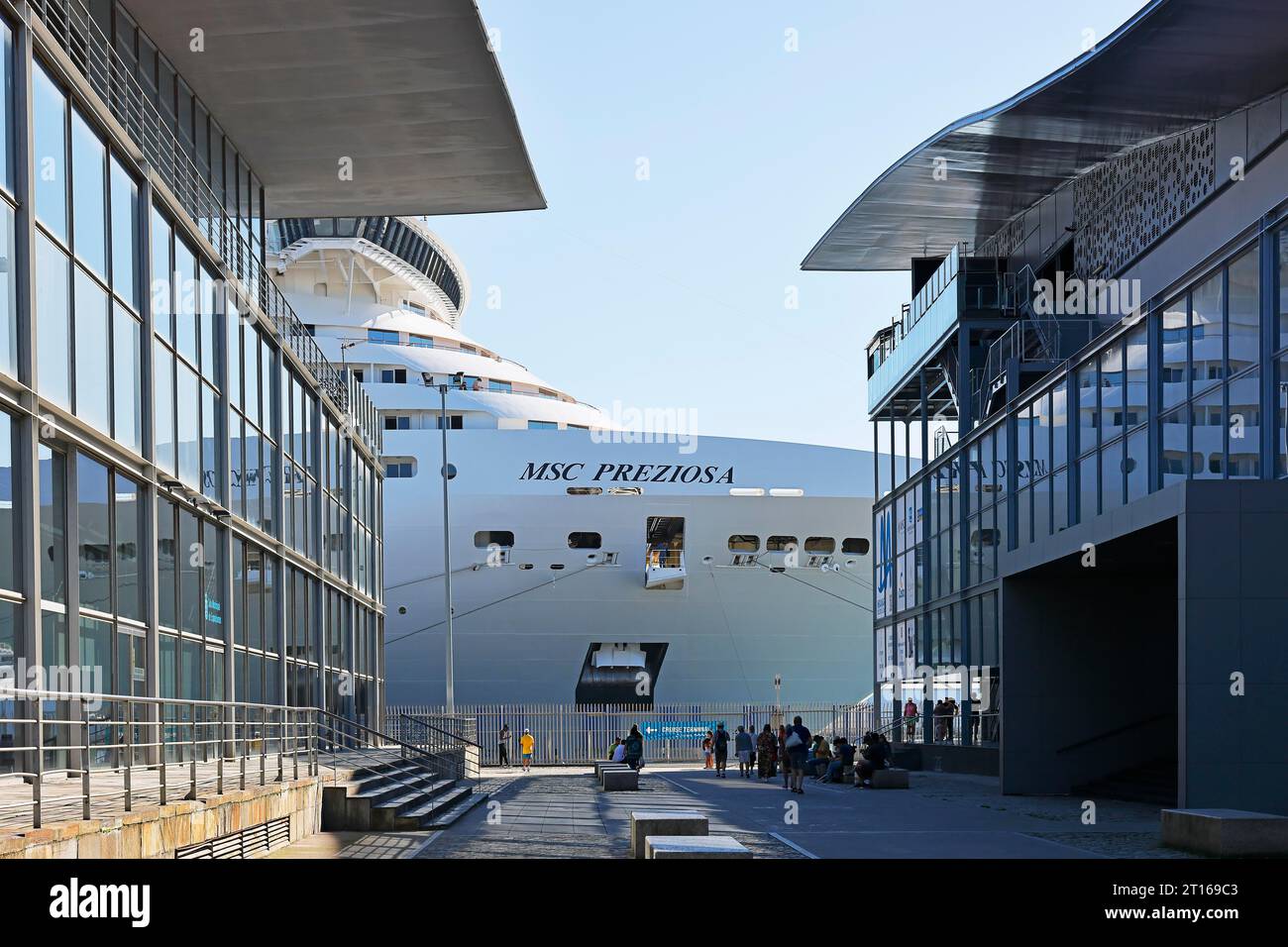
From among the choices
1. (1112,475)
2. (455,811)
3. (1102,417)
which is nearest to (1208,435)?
(1112,475)

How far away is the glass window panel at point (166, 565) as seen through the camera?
1752cm

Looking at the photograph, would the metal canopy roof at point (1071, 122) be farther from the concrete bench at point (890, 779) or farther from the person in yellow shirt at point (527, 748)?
the person in yellow shirt at point (527, 748)

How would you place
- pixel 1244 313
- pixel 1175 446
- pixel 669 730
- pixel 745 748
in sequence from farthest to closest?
pixel 669 730 → pixel 745 748 → pixel 1175 446 → pixel 1244 313

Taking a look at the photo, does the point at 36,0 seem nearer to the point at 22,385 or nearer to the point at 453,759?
the point at 22,385

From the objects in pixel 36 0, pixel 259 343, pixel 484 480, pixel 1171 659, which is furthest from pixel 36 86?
pixel 484 480

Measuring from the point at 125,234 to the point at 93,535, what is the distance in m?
3.43

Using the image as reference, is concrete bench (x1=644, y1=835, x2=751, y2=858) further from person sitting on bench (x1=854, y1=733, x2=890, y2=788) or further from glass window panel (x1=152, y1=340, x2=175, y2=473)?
person sitting on bench (x1=854, y1=733, x2=890, y2=788)

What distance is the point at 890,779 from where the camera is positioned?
25781mm

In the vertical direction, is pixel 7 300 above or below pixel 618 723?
above

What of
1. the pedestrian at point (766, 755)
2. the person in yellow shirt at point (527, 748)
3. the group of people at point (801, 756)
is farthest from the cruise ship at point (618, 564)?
the pedestrian at point (766, 755)

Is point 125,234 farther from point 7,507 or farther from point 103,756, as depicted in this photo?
point 103,756

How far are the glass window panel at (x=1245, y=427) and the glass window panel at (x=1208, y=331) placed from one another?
0.40 meters
